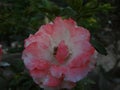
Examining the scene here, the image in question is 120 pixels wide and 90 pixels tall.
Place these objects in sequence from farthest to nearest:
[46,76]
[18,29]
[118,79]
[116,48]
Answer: [116,48]
[118,79]
[18,29]
[46,76]

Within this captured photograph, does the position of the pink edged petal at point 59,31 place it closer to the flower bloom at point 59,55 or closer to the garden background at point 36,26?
the flower bloom at point 59,55

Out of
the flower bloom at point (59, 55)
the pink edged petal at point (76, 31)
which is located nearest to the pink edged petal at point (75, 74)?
the flower bloom at point (59, 55)

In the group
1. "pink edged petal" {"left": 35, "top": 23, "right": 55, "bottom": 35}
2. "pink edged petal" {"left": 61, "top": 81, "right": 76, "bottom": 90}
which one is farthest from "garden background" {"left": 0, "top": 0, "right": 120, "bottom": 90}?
"pink edged petal" {"left": 35, "top": 23, "right": 55, "bottom": 35}

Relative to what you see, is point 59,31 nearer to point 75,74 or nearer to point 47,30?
point 47,30

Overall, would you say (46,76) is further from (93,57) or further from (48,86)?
(93,57)

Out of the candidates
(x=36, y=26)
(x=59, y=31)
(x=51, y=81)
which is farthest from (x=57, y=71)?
(x=36, y=26)

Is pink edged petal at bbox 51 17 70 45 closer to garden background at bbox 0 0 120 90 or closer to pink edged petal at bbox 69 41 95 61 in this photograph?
pink edged petal at bbox 69 41 95 61

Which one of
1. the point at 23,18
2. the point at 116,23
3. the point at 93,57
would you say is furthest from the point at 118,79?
the point at 93,57
